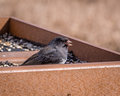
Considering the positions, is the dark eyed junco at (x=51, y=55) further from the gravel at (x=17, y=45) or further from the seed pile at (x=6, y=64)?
the gravel at (x=17, y=45)

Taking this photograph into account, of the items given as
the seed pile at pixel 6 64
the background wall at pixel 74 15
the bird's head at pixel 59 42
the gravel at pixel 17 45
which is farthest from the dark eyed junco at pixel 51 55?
the background wall at pixel 74 15

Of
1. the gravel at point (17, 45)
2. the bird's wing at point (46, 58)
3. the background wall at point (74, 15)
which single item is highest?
the background wall at point (74, 15)

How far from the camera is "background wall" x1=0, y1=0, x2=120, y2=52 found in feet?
Answer: 28.3

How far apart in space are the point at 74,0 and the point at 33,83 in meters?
5.83

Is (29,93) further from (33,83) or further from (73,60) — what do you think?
(73,60)

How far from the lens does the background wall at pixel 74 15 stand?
862 centimetres

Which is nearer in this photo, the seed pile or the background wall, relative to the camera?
the seed pile

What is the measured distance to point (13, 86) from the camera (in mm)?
3672

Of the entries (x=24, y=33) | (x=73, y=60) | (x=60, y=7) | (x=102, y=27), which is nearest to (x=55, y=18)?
(x=60, y=7)

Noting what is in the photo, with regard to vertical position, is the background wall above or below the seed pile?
above

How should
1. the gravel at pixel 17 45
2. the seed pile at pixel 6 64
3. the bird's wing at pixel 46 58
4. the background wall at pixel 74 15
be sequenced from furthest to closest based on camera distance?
1. the background wall at pixel 74 15
2. the gravel at pixel 17 45
3. the seed pile at pixel 6 64
4. the bird's wing at pixel 46 58

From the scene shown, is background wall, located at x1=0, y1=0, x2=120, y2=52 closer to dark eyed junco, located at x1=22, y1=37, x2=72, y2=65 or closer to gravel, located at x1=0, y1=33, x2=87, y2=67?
gravel, located at x1=0, y1=33, x2=87, y2=67

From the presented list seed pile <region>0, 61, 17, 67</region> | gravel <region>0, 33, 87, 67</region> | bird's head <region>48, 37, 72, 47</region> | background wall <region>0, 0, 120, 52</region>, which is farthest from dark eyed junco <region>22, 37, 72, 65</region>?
background wall <region>0, 0, 120, 52</region>

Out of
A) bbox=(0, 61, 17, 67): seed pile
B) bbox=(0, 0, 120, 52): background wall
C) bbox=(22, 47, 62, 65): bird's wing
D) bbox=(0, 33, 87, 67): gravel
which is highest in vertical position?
bbox=(0, 0, 120, 52): background wall
